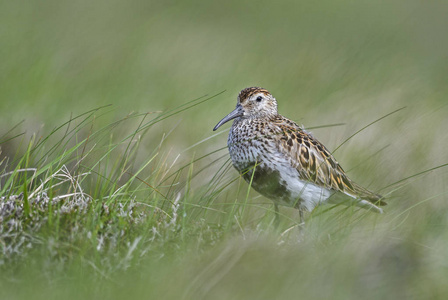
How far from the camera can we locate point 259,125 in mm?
6918

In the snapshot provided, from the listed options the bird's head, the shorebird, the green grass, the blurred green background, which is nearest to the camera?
the green grass

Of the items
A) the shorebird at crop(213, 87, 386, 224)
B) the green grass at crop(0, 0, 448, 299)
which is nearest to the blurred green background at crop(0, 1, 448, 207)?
Result: the green grass at crop(0, 0, 448, 299)

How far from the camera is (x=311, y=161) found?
675 centimetres

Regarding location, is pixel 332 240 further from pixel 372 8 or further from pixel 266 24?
pixel 372 8

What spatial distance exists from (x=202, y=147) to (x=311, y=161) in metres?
2.23

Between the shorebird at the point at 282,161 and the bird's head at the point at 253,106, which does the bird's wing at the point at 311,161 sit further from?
the bird's head at the point at 253,106

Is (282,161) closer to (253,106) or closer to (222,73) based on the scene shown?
(253,106)

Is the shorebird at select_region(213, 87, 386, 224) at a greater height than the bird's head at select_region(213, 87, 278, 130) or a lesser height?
lesser

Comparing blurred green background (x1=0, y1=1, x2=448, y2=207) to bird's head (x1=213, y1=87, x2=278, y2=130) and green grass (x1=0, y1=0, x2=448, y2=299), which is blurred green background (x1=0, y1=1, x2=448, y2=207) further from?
bird's head (x1=213, y1=87, x2=278, y2=130)

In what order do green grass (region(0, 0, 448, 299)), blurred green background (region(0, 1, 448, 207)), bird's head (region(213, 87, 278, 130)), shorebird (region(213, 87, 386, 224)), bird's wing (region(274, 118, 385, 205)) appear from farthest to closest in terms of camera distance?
blurred green background (region(0, 1, 448, 207))
bird's head (region(213, 87, 278, 130))
bird's wing (region(274, 118, 385, 205))
shorebird (region(213, 87, 386, 224))
green grass (region(0, 0, 448, 299))

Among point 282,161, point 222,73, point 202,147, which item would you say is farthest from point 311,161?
point 222,73

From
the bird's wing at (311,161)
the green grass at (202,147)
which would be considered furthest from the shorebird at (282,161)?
the green grass at (202,147)

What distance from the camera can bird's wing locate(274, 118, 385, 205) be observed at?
6590 mm

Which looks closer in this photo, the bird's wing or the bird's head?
the bird's wing
